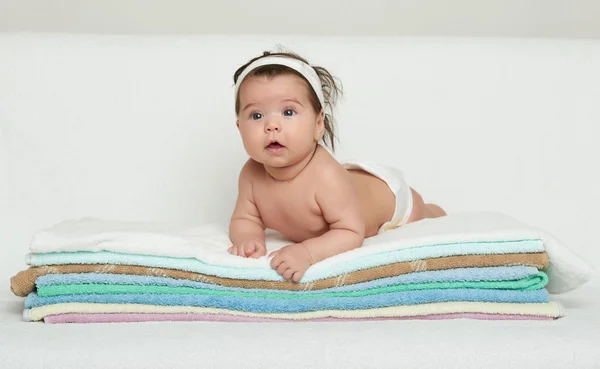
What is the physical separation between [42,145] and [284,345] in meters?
1.06

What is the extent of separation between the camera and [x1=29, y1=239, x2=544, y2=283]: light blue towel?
143 cm

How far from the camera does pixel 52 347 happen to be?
4.07 feet

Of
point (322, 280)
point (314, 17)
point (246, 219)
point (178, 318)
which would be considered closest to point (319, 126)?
point (246, 219)

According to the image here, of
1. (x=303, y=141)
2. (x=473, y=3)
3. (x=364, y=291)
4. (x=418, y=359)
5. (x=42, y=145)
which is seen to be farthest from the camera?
(x=473, y=3)

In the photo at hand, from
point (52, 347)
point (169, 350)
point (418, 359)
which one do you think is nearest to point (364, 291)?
point (418, 359)

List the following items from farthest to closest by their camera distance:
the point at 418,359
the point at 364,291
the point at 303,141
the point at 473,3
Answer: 1. the point at 473,3
2. the point at 303,141
3. the point at 364,291
4. the point at 418,359

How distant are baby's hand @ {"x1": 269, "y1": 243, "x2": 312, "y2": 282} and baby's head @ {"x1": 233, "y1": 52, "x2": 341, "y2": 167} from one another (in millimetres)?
207

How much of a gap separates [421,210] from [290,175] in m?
0.38

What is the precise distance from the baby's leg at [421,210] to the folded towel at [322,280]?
0.42 meters

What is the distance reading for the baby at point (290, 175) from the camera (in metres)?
1.57

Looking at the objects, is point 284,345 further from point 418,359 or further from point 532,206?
point 532,206

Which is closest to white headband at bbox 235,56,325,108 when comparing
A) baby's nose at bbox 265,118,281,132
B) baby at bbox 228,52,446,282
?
baby at bbox 228,52,446,282

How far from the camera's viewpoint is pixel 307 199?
163cm

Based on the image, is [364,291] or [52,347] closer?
[52,347]
